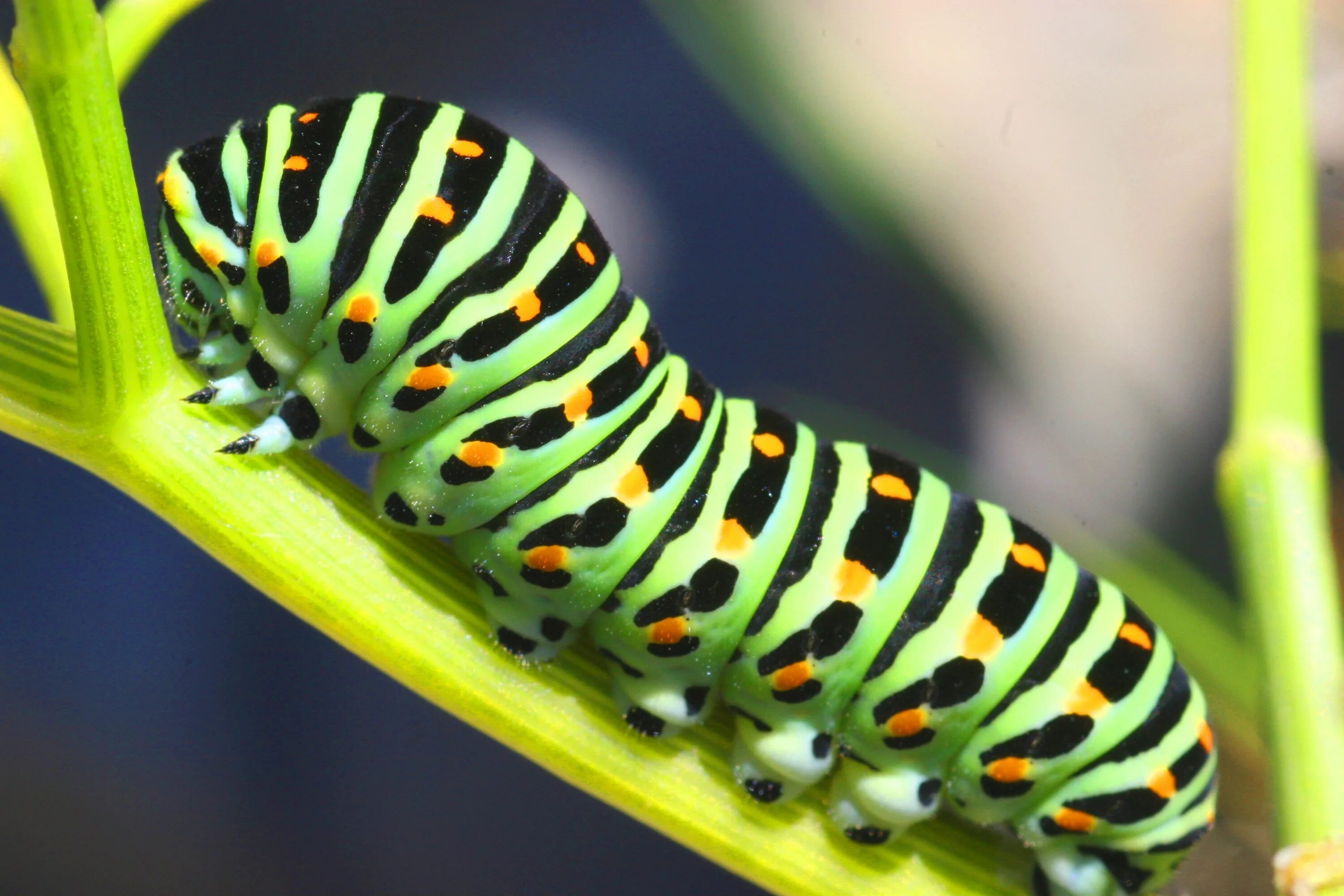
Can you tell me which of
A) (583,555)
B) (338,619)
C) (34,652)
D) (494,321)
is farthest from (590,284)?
(34,652)

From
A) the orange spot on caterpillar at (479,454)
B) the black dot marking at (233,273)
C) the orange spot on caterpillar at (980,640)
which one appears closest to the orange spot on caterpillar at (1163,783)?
the orange spot on caterpillar at (980,640)

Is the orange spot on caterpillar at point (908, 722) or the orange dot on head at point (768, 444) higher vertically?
the orange dot on head at point (768, 444)

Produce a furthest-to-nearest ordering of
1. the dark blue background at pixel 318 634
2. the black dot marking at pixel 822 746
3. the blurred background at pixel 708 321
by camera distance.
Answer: the blurred background at pixel 708 321, the dark blue background at pixel 318 634, the black dot marking at pixel 822 746

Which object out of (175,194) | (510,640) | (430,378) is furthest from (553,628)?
(175,194)

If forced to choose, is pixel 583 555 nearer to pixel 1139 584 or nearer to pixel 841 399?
pixel 1139 584

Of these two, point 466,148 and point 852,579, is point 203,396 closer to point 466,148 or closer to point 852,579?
point 466,148

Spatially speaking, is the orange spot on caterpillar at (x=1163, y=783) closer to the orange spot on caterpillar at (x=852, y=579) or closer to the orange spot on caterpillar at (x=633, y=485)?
the orange spot on caterpillar at (x=852, y=579)
